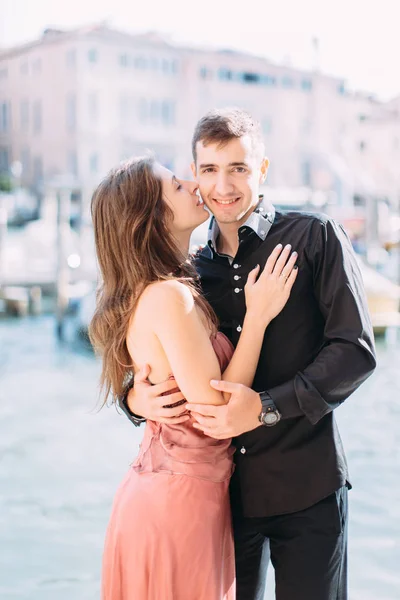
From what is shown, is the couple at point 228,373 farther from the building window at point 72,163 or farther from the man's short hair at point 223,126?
the building window at point 72,163

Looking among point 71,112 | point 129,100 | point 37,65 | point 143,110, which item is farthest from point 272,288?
point 37,65

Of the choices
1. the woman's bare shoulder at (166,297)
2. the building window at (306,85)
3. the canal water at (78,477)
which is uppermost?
the building window at (306,85)

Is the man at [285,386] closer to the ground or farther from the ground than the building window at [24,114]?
closer to the ground

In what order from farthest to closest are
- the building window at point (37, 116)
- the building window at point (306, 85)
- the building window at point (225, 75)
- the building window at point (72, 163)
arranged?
the building window at point (306, 85)
the building window at point (37, 116)
the building window at point (225, 75)
the building window at point (72, 163)

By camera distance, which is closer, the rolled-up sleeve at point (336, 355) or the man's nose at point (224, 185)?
the rolled-up sleeve at point (336, 355)

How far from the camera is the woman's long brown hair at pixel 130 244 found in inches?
50.9

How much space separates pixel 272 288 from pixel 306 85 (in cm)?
2767

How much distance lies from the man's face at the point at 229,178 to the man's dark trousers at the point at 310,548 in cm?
50

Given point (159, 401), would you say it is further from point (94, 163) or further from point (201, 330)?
point (94, 163)

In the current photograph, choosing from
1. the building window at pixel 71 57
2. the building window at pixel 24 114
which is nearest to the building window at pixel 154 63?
the building window at pixel 71 57

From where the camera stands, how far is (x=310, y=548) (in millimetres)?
1271

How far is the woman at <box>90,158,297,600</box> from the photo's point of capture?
4.08 ft

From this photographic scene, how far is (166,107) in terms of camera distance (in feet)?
84.2

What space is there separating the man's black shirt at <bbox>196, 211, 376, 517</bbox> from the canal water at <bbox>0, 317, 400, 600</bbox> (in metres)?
1.25
